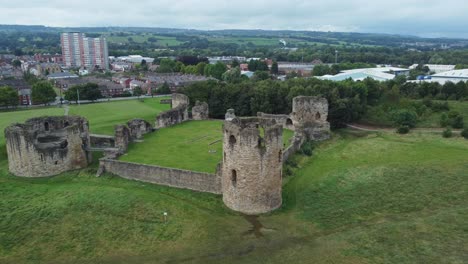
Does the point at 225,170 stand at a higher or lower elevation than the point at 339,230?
higher

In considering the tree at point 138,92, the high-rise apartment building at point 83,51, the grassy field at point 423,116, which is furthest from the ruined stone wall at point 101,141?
the high-rise apartment building at point 83,51

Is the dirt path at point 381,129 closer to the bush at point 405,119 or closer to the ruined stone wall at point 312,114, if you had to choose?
the bush at point 405,119

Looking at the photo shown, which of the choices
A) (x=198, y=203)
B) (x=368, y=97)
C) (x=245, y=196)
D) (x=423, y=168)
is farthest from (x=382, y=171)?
(x=368, y=97)

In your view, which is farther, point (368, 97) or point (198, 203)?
point (368, 97)

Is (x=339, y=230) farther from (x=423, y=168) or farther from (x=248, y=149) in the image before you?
(x=423, y=168)

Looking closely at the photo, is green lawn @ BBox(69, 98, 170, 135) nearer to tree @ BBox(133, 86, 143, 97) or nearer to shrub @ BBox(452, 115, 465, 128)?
tree @ BBox(133, 86, 143, 97)

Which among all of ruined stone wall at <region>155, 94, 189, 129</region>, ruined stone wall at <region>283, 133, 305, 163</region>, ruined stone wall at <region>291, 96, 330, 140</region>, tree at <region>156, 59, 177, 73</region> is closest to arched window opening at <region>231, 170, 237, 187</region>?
ruined stone wall at <region>283, 133, 305, 163</region>

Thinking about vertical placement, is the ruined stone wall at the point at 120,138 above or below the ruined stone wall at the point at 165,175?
above
